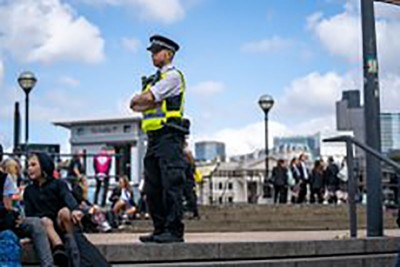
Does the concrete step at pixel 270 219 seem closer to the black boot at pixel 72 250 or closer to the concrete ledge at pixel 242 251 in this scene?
the concrete ledge at pixel 242 251

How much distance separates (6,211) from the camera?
20.2 ft

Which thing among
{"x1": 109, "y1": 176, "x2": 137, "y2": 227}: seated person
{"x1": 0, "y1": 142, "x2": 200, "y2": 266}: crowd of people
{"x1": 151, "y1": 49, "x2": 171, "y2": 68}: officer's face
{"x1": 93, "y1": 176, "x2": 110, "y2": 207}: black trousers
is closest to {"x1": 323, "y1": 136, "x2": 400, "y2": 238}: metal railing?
{"x1": 151, "y1": 49, "x2": 171, "y2": 68}: officer's face

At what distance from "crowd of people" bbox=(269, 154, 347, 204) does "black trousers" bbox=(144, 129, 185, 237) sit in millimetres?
13953

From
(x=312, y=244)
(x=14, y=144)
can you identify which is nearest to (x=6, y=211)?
(x=312, y=244)

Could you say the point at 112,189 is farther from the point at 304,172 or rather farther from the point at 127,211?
the point at 304,172

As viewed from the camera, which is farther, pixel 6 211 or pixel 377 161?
pixel 377 161

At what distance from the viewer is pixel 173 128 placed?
22.9ft

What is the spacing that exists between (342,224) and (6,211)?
9.49m

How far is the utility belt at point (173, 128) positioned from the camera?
22.9ft

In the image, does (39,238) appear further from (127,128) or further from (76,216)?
(127,128)

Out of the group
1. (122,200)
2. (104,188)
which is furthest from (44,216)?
(104,188)

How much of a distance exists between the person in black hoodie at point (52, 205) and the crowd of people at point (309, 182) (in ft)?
48.6

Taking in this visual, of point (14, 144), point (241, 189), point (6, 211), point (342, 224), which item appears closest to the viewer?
point (6, 211)

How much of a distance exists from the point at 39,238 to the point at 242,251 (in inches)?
76.3
